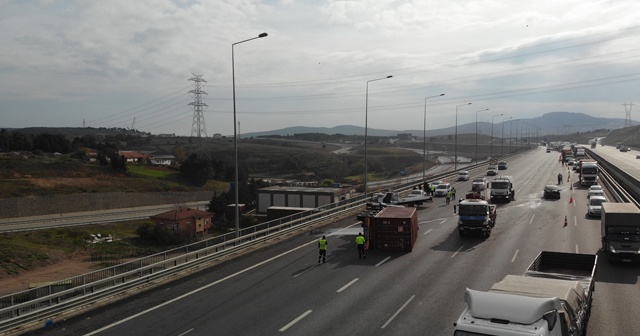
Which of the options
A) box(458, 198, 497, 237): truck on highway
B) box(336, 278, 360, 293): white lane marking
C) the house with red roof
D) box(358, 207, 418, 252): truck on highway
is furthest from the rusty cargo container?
the house with red roof

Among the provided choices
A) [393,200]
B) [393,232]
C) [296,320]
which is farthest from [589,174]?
[296,320]

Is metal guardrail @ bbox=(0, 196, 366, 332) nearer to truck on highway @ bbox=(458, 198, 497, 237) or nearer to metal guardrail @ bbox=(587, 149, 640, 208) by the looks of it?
truck on highway @ bbox=(458, 198, 497, 237)

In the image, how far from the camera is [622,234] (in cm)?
2280

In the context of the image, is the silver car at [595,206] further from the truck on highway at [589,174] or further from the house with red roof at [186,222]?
the house with red roof at [186,222]

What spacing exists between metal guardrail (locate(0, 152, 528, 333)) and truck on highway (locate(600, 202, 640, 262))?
60.0 ft

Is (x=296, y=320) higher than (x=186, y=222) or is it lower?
higher

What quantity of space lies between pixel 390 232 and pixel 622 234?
36.2 feet

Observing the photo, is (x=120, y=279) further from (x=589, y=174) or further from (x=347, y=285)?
(x=589, y=174)

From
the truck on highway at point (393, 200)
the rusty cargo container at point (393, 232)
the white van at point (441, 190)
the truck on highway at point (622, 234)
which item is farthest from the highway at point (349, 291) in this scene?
the white van at point (441, 190)

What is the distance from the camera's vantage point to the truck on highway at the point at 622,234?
2238 centimetres

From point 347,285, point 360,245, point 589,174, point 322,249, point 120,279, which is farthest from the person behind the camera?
point 589,174

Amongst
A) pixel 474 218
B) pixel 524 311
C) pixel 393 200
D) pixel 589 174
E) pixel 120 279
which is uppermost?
pixel 524 311

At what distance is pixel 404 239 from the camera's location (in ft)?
89.4

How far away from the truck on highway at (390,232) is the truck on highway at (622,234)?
9460 millimetres
